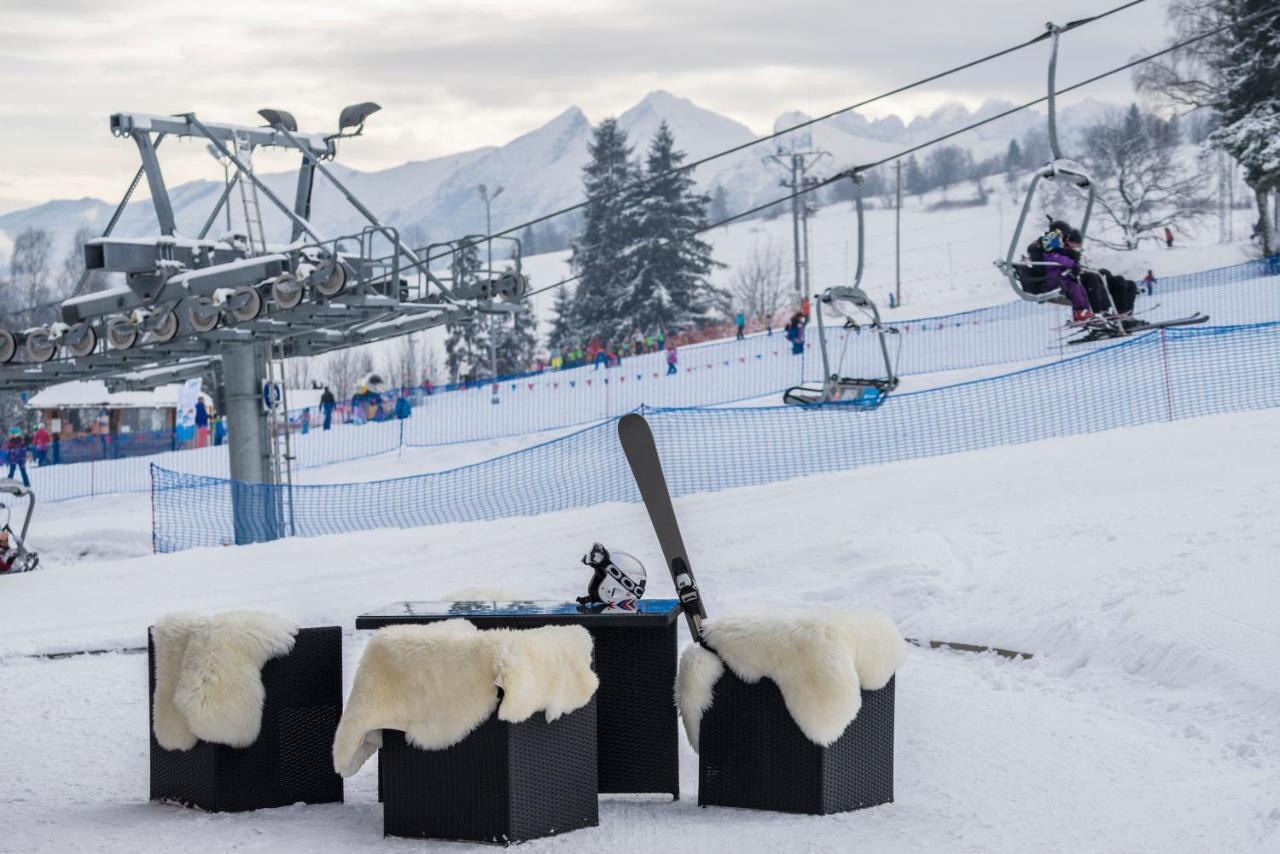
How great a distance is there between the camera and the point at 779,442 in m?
23.9

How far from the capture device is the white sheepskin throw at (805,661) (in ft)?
19.5

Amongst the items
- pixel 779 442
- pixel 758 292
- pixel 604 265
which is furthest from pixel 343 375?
pixel 779 442

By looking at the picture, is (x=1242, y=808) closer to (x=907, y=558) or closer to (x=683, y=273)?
(x=907, y=558)

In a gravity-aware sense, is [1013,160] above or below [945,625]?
above

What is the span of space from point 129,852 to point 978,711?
4566mm

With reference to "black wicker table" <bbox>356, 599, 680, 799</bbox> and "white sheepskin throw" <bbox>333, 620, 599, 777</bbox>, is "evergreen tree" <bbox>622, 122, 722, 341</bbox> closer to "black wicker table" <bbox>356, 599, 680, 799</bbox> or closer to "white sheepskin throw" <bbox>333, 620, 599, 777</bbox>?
"black wicker table" <bbox>356, 599, 680, 799</bbox>

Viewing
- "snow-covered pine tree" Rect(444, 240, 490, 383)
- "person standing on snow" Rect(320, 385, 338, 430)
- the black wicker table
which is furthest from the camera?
"snow-covered pine tree" Rect(444, 240, 490, 383)

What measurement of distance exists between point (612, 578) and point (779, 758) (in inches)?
40.7

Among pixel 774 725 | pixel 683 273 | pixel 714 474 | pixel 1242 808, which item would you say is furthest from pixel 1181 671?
pixel 683 273

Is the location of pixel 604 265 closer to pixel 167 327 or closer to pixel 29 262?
pixel 167 327

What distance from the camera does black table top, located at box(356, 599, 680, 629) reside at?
6141mm

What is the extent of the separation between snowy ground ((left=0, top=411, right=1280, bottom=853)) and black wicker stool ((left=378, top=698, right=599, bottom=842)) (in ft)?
0.42

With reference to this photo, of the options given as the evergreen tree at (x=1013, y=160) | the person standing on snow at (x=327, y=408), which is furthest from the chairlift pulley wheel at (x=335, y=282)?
the evergreen tree at (x=1013, y=160)

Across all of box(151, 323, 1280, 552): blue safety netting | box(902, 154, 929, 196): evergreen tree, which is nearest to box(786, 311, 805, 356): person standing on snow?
box(151, 323, 1280, 552): blue safety netting
